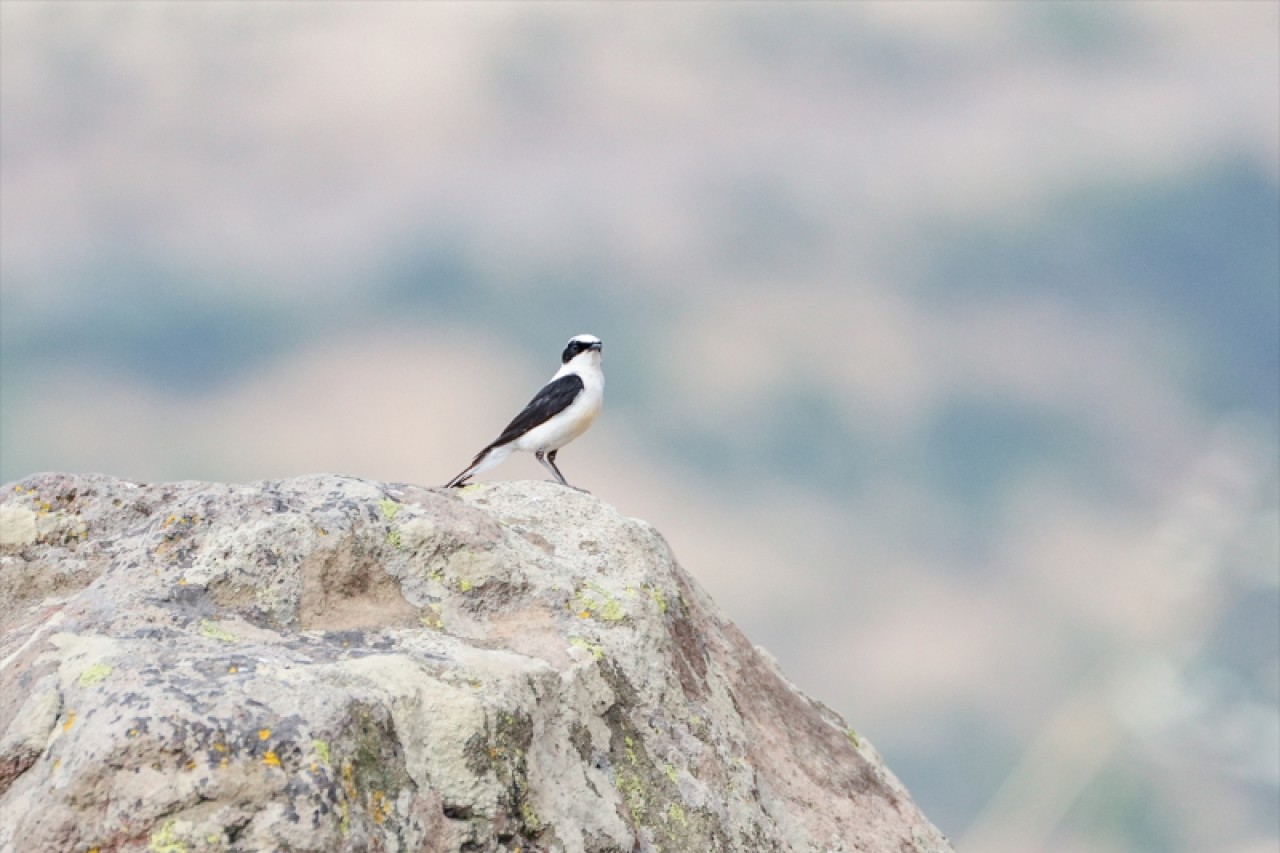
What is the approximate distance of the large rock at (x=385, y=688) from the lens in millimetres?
5188

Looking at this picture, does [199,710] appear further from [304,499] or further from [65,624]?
[304,499]

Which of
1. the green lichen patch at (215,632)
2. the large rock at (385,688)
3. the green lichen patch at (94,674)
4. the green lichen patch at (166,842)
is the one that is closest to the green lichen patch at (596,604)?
the large rock at (385,688)

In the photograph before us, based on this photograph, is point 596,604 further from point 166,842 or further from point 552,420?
point 552,420

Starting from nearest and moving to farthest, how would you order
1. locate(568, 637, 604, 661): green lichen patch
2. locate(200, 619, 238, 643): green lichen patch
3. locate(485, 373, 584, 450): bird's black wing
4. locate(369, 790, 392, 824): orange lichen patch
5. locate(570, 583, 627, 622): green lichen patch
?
locate(369, 790, 392, 824): orange lichen patch < locate(200, 619, 238, 643): green lichen patch < locate(568, 637, 604, 661): green lichen patch < locate(570, 583, 627, 622): green lichen patch < locate(485, 373, 584, 450): bird's black wing

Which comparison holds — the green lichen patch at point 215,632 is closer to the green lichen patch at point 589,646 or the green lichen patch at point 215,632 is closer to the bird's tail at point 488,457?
the green lichen patch at point 589,646

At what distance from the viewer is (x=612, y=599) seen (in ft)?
25.1

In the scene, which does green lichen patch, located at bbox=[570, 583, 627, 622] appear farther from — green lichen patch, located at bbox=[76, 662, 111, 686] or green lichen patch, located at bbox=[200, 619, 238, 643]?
green lichen patch, located at bbox=[76, 662, 111, 686]

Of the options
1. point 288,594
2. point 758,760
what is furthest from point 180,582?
point 758,760

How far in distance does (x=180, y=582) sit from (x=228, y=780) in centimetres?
174

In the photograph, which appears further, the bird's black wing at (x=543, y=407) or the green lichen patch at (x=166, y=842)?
the bird's black wing at (x=543, y=407)

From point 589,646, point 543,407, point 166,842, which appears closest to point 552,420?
point 543,407

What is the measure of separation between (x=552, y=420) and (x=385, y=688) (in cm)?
819

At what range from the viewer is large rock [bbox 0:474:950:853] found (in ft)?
17.0

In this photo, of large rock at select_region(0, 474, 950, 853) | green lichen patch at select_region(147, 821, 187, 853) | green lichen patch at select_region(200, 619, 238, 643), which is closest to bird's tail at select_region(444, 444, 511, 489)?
large rock at select_region(0, 474, 950, 853)
